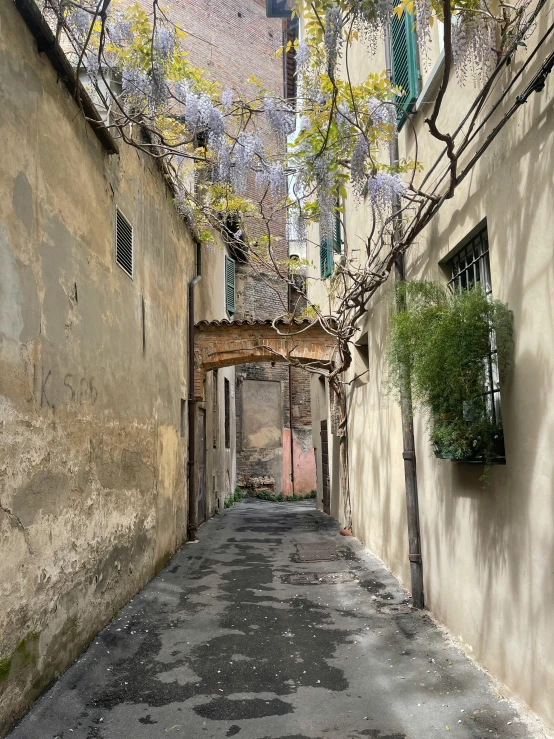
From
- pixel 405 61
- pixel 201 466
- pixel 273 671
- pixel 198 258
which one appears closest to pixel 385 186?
pixel 405 61

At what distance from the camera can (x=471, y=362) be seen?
12.0 ft

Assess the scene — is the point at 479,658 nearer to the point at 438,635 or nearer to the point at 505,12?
the point at 438,635

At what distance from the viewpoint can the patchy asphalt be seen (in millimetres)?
3230

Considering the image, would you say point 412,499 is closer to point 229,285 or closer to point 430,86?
point 430,86

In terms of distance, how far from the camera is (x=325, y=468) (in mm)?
13094

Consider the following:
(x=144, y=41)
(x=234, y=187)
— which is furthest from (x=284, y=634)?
(x=144, y=41)

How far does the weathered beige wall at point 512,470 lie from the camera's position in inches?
119

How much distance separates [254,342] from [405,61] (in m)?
5.45

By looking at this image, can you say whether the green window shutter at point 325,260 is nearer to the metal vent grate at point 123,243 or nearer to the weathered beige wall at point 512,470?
the metal vent grate at point 123,243

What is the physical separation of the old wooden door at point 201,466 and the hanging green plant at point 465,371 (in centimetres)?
732

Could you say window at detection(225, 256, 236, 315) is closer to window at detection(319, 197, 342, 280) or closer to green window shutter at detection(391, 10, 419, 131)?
window at detection(319, 197, 342, 280)

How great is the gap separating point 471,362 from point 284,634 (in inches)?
102

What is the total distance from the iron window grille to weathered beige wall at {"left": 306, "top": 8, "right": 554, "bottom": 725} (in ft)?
0.33

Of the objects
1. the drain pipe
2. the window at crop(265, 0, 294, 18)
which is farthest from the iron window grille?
the window at crop(265, 0, 294, 18)
